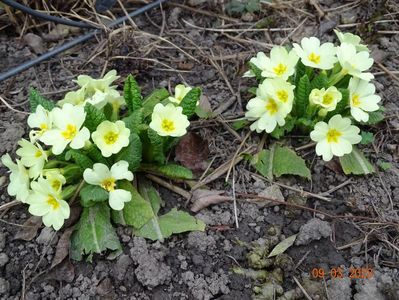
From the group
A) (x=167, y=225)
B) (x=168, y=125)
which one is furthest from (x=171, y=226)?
(x=168, y=125)

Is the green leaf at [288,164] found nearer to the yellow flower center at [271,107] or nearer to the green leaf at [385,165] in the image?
the yellow flower center at [271,107]

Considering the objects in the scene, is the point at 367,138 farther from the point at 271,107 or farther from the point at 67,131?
the point at 67,131

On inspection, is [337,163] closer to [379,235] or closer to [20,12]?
[379,235]

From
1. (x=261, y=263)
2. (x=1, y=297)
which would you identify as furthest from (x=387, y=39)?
(x=1, y=297)

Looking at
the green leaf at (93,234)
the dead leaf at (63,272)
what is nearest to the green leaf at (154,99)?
the green leaf at (93,234)

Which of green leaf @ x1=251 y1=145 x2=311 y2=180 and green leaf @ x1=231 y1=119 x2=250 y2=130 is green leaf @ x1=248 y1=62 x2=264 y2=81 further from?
green leaf @ x1=251 y1=145 x2=311 y2=180

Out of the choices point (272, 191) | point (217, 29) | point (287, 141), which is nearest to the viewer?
point (272, 191)
